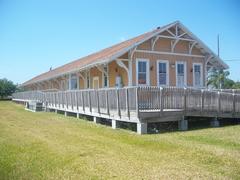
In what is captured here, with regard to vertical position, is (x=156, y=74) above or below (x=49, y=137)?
above

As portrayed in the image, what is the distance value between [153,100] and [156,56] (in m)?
7.48

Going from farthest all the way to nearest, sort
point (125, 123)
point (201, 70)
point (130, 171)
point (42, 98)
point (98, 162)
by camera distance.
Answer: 1. point (42, 98)
2. point (201, 70)
3. point (125, 123)
4. point (98, 162)
5. point (130, 171)

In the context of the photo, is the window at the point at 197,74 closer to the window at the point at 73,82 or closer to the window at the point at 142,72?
the window at the point at 142,72

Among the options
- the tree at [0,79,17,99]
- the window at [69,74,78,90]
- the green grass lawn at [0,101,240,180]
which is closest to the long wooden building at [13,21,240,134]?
the window at [69,74,78,90]

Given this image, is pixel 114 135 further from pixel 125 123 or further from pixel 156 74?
pixel 156 74

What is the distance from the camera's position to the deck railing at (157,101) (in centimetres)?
1116

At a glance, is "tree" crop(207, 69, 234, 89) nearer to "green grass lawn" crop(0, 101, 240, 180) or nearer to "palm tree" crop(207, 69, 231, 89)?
"palm tree" crop(207, 69, 231, 89)

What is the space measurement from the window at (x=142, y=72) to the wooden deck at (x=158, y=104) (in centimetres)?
347

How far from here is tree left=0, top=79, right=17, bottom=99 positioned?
247ft

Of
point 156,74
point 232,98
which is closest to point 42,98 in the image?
point 156,74

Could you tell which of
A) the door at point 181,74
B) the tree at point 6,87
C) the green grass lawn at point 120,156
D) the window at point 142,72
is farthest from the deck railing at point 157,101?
the tree at point 6,87

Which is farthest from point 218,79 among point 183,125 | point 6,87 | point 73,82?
point 6,87

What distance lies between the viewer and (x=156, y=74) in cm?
1836

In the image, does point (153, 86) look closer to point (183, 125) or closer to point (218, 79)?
point (183, 125)
